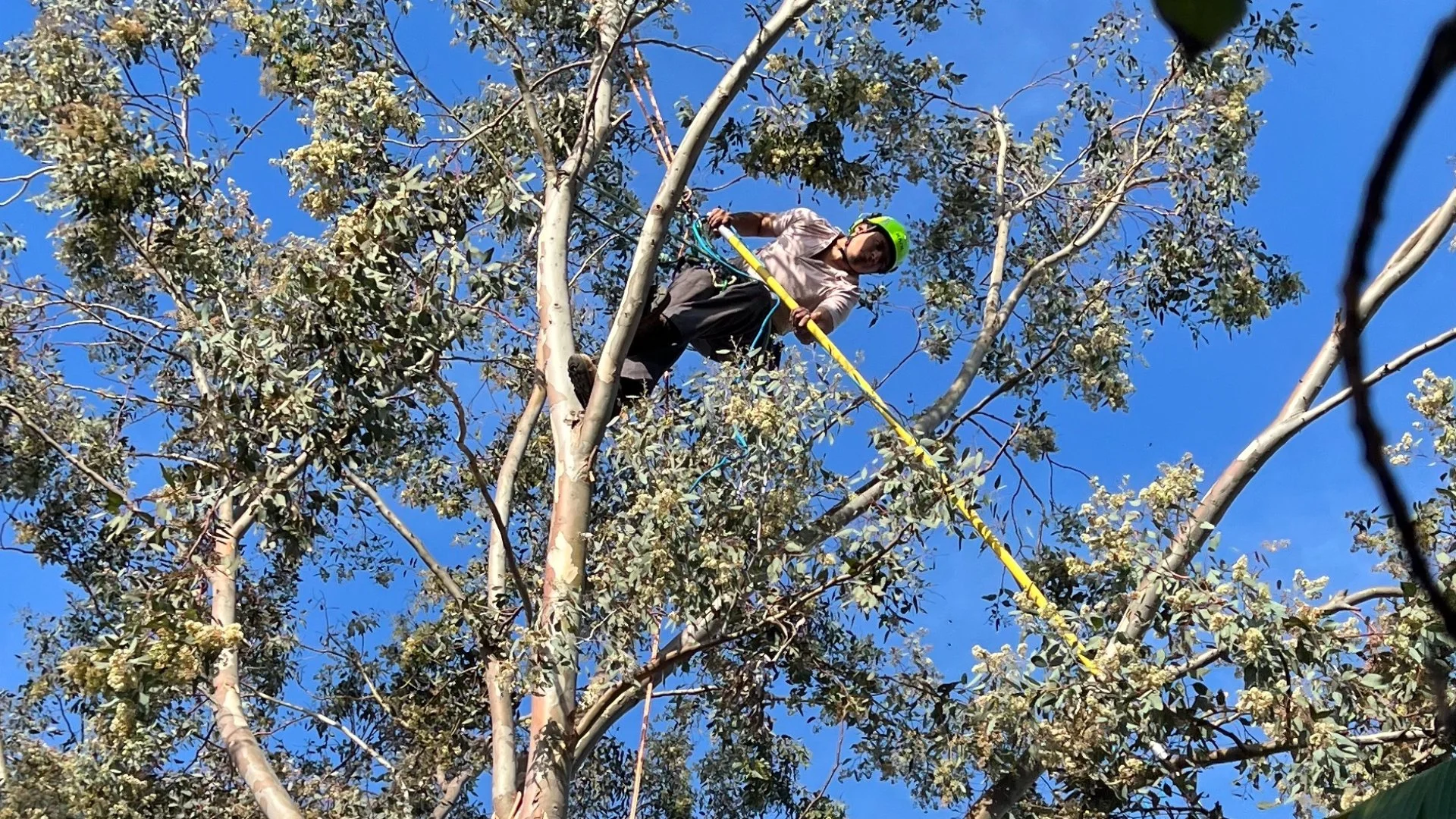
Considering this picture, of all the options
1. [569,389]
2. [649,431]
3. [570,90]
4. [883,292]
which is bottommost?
[649,431]

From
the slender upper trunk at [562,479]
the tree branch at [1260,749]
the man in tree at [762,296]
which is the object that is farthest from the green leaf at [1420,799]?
the man in tree at [762,296]

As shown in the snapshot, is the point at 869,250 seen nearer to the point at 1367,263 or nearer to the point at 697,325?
the point at 697,325

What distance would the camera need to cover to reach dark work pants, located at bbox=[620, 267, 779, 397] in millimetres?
6516

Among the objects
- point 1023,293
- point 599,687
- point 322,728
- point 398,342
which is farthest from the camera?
point 322,728

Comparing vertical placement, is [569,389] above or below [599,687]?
above

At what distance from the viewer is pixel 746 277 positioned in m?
6.61

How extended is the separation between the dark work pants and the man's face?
60 centimetres

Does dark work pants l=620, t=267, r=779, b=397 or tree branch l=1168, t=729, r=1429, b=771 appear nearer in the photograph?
tree branch l=1168, t=729, r=1429, b=771

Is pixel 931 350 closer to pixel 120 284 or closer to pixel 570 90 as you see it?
pixel 570 90

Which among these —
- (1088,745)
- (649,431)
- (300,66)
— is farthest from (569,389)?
(300,66)

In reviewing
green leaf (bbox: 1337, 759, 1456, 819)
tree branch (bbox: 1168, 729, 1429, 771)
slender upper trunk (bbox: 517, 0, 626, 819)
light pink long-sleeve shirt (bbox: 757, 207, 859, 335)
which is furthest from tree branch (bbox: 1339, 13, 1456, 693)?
light pink long-sleeve shirt (bbox: 757, 207, 859, 335)

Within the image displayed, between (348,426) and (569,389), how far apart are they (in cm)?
97

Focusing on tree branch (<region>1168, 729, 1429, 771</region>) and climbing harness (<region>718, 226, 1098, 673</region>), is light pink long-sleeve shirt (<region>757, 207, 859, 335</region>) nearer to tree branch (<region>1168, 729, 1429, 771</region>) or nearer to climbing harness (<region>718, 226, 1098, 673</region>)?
climbing harness (<region>718, 226, 1098, 673</region>)

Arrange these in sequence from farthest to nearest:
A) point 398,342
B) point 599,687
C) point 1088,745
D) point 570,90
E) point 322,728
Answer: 1. point 322,728
2. point 570,90
3. point 398,342
4. point 599,687
5. point 1088,745
